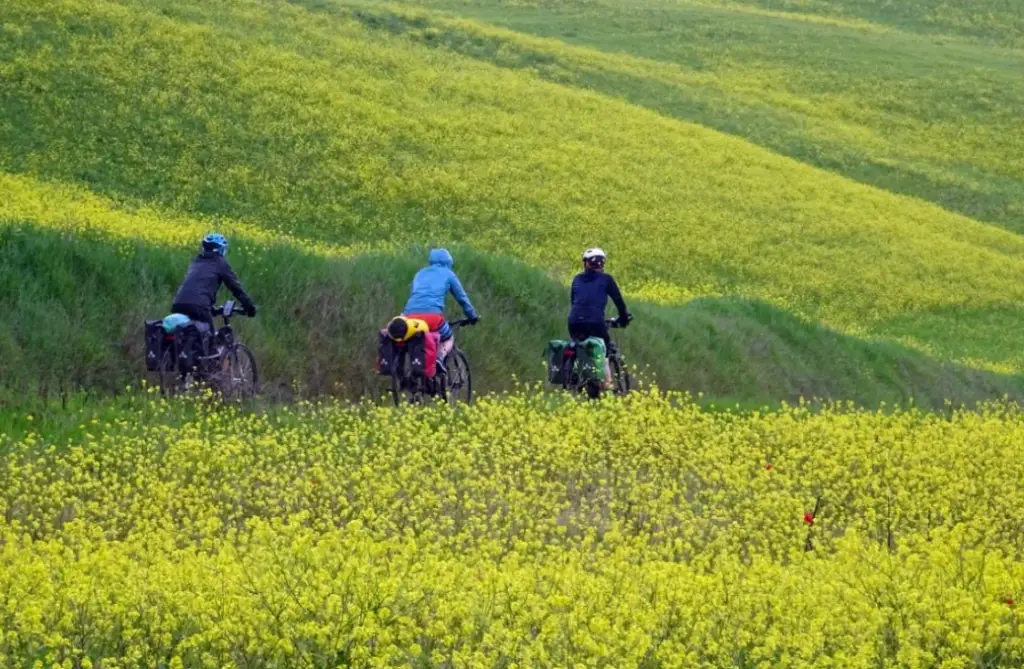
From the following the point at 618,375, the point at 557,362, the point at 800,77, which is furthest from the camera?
Result: the point at 800,77

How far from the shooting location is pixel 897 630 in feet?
24.9

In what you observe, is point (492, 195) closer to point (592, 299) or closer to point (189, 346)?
point (592, 299)

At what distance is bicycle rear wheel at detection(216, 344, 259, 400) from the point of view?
15508 mm

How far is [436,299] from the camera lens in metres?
16.6

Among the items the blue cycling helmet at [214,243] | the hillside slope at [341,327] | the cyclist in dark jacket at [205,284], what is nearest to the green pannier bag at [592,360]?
the hillside slope at [341,327]

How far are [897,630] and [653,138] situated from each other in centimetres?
4089

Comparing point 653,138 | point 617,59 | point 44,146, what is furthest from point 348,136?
point 617,59

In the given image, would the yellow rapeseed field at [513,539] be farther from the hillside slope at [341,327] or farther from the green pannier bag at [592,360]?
the hillside slope at [341,327]

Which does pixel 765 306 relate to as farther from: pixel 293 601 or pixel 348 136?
pixel 293 601

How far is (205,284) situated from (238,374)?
3.38 ft

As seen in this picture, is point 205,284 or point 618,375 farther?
point 618,375

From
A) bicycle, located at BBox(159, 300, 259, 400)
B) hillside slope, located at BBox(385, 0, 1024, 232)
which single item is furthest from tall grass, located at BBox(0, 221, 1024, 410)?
hillside slope, located at BBox(385, 0, 1024, 232)

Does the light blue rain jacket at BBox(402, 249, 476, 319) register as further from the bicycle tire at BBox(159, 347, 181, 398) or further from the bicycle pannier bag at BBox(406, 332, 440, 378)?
the bicycle tire at BBox(159, 347, 181, 398)

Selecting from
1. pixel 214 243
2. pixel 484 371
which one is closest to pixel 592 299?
pixel 484 371
